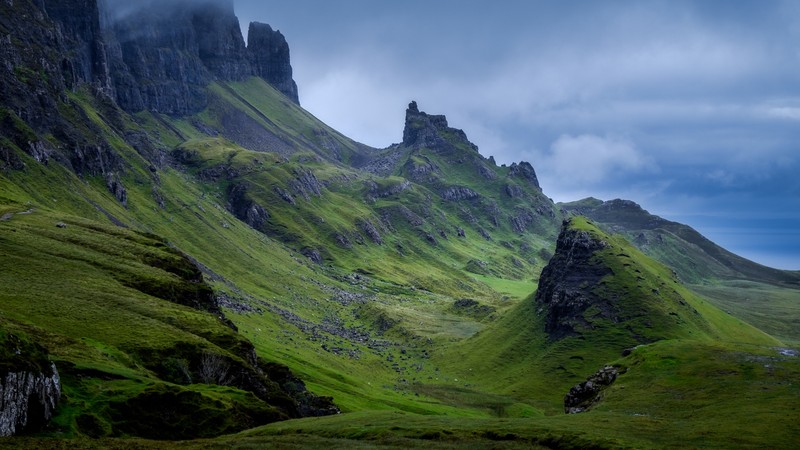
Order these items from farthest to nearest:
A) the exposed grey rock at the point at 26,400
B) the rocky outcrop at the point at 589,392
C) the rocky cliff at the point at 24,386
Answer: the rocky outcrop at the point at 589,392 < the rocky cliff at the point at 24,386 < the exposed grey rock at the point at 26,400

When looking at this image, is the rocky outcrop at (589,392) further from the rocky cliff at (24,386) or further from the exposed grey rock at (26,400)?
the rocky cliff at (24,386)

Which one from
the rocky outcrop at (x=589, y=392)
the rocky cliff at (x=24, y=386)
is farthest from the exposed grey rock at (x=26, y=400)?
the rocky outcrop at (x=589, y=392)

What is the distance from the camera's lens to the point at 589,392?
402 feet

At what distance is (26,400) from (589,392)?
334 feet

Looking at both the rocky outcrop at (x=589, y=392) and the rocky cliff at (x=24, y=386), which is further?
the rocky outcrop at (x=589, y=392)

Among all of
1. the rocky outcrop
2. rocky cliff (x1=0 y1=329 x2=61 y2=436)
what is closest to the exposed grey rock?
rocky cliff (x1=0 y1=329 x2=61 y2=436)

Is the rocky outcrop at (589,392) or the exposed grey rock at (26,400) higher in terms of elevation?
the exposed grey rock at (26,400)

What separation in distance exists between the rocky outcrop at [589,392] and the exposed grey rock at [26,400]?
301 feet

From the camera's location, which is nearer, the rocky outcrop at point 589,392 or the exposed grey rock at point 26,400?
the exposed grey rock at point 26,400

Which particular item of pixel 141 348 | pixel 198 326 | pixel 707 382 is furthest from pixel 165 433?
pixel 707 382

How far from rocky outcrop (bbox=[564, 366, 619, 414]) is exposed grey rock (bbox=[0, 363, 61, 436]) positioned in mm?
91797

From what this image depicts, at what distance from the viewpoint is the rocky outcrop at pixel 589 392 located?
118 meters

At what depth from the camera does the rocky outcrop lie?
4631 inches

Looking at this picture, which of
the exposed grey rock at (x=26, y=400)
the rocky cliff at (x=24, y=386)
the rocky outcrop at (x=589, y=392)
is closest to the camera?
the exposed grey rock at (x=26, y=400)
